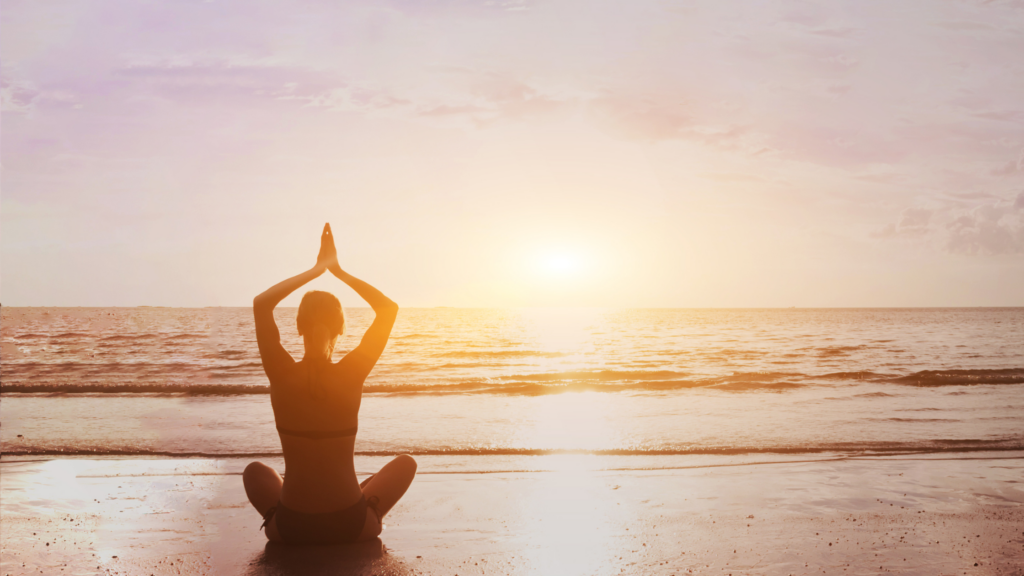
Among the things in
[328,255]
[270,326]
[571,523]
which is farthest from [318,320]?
[571,523]

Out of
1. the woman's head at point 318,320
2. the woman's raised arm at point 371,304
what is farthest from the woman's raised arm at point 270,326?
the woman's raised arm at point 371,304

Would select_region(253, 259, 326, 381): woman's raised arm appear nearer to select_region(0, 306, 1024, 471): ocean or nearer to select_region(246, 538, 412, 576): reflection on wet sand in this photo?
select_region(246, 538, 412, 576): reflection on wet sand

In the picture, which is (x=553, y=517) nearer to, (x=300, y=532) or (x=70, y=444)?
(x=300, y=532)

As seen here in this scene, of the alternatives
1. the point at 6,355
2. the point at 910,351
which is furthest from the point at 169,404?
the point at 910,351

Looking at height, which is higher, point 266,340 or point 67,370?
point 266,340

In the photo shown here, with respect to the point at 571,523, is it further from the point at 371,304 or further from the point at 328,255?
the point at 328,255

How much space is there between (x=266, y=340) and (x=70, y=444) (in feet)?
26.3

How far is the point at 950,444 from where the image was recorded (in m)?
9.41

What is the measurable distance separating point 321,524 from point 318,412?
920 mm

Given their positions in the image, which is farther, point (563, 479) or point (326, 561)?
point (563, 479)

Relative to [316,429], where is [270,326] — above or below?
above

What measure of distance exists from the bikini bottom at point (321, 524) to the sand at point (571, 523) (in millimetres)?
132

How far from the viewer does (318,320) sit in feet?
12.0

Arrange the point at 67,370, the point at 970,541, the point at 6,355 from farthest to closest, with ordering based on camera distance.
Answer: the point at 6,355, the point at 67,370, the point at 970,541
